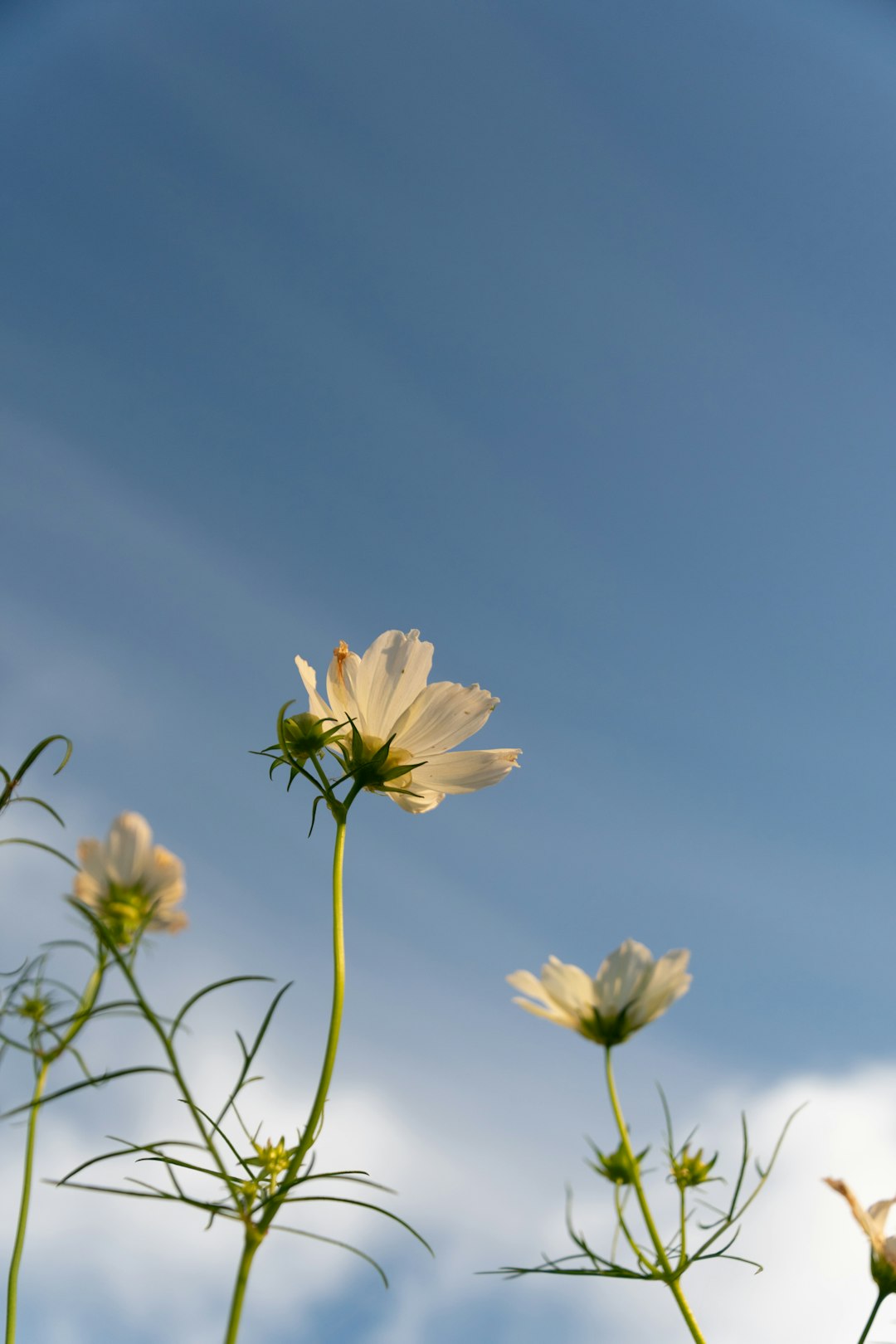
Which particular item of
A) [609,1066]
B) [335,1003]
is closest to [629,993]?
[609,1066]

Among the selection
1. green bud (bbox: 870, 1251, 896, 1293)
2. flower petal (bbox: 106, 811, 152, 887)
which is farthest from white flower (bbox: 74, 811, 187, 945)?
green bud (bbox: 870, 1251, 896, 1293)

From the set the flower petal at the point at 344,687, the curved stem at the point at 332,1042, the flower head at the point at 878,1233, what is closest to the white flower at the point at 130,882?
the curved stem at the point at 332,1042

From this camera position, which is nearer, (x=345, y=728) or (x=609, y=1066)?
(x=609, y=1066)

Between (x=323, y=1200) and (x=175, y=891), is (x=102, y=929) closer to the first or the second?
(x=175, y=891)

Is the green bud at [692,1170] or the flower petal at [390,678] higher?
the flower petal at [390,678]

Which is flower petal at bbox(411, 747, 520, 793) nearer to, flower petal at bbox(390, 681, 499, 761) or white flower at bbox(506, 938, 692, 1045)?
flower petal at bbox(390, 681, 499, 761)

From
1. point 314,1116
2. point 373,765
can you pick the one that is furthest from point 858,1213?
point 373,765

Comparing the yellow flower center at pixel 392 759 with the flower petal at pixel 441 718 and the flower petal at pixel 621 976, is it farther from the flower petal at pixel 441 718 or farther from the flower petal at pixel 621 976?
the flower petal at pixel 621 976

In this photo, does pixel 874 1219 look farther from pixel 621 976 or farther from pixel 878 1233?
pixel 621 976
